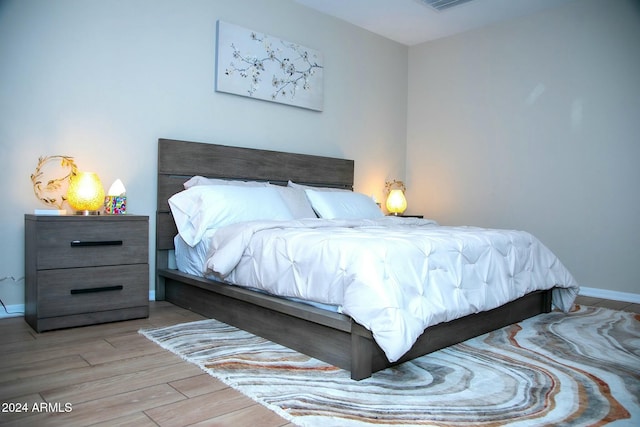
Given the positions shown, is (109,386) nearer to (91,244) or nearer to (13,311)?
(91,244)

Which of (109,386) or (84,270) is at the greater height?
(84,270)

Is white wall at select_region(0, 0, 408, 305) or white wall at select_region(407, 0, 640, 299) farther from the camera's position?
white wall at select_region(407, 0, 640, 299)

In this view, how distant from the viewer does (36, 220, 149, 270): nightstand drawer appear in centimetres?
254

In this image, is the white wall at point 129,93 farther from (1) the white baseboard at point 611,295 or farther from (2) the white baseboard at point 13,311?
(1) the white baseboard at point 611,295

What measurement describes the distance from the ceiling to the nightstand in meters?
2.70

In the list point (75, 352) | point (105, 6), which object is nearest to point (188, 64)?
point (105, 6)

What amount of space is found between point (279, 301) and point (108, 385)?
811 millimetres

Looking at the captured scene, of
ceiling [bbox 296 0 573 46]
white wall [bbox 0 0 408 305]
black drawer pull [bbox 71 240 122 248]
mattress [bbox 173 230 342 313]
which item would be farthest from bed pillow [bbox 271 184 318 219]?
ceiling [bbox 296 0 573 46]

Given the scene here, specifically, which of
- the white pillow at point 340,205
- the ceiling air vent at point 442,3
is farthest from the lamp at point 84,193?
the ceiling air vent at point 442,3

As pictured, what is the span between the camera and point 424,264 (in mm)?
2139

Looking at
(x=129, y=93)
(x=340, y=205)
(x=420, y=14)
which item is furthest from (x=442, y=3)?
(x=129, y=93)

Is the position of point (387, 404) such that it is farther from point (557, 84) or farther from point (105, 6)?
point (557, 84)

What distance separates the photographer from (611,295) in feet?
12.8

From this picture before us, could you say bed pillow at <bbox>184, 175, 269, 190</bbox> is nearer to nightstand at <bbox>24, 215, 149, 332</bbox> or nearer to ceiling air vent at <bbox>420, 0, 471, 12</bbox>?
nightstand at <bbox>24, 215, 149, 332</bbox>
